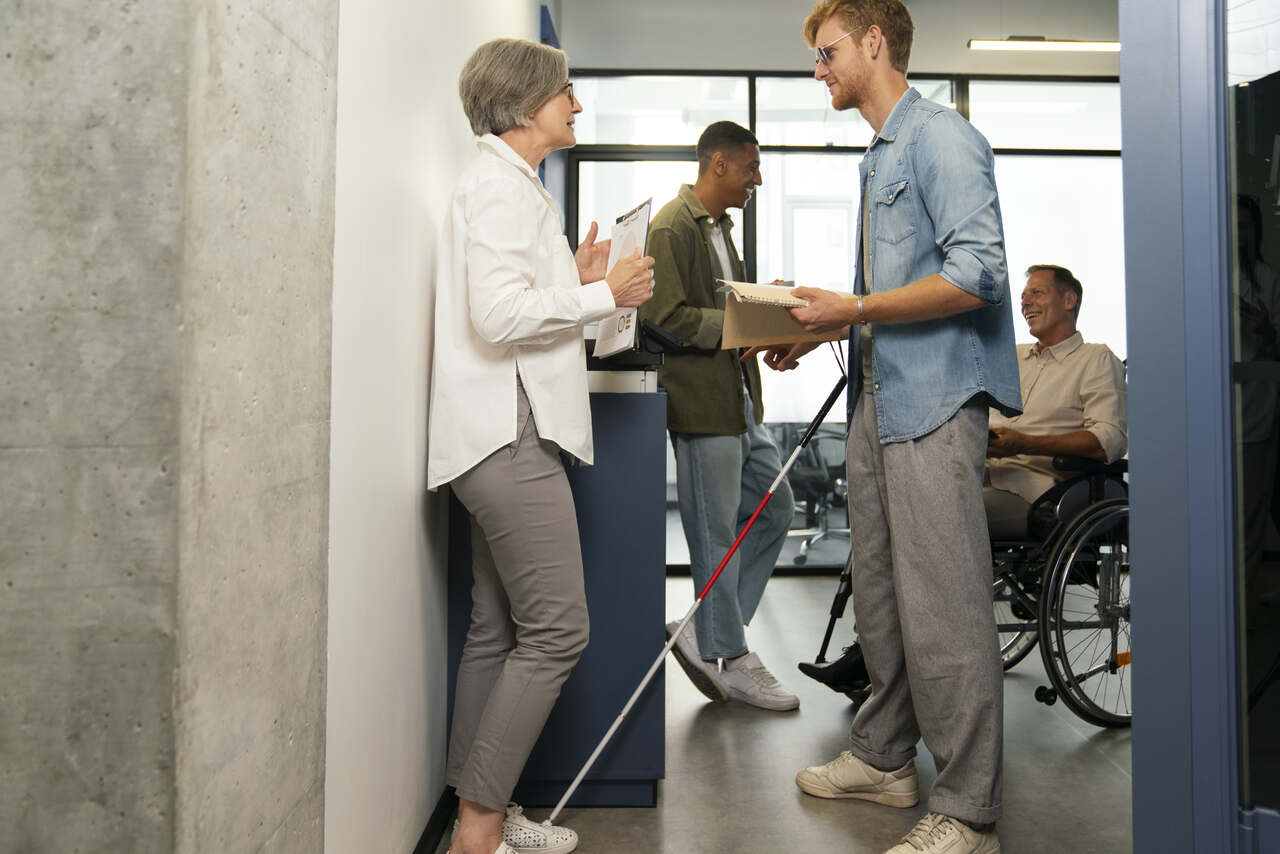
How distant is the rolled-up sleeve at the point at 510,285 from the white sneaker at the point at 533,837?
0.98 meters

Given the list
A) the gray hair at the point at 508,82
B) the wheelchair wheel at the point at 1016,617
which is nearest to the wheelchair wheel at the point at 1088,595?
the wheelchair wheel at the point at 1016,617

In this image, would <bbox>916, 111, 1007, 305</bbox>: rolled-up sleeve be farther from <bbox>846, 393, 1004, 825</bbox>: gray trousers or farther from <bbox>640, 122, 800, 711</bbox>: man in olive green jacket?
<bbox>640, 122, 800, 711</bbox>: man in olive green jacket

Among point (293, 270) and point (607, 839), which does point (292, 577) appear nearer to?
point (293, 270)

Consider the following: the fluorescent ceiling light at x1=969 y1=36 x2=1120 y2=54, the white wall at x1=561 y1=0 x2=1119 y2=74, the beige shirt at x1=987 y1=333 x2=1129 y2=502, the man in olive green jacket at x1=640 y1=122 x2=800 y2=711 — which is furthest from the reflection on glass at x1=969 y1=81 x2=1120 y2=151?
the man in olive green jacket at x1=640 y1=122 x2=800 y2=711

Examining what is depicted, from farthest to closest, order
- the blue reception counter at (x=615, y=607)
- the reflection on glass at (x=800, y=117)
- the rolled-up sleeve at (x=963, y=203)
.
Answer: the reflection on glass at (x=800, y=117) → the blue reception counter at (x=615, y=607) → the rolled-up sleeve at (x=963, y=203)

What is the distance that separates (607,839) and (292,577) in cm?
117

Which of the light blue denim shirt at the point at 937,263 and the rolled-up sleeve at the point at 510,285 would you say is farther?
the light blue denim shirt at the point at 937,263

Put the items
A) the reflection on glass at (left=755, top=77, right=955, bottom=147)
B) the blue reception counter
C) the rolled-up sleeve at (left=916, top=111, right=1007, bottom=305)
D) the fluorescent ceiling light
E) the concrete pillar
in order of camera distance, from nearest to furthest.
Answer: the concrete pillar, the rolled-up sleeve at (left=916, top=111, right=1007, bottom=305), the blue reception counter, the fluorescent ceiling light, the reflection on glass at (left=755, top=77, right=955, bottom=147)

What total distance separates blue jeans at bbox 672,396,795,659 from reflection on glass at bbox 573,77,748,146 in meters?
2.59

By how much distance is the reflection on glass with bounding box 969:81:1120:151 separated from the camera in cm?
521

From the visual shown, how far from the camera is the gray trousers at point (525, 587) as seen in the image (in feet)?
5.64

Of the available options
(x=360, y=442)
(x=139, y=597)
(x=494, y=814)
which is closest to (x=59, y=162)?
(x=139, y=597)

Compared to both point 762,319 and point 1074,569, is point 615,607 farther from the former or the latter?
point 1074,569

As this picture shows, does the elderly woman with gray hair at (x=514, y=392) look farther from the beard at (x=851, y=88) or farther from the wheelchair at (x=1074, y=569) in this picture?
the wheelchair at (x=1074, y=569)
